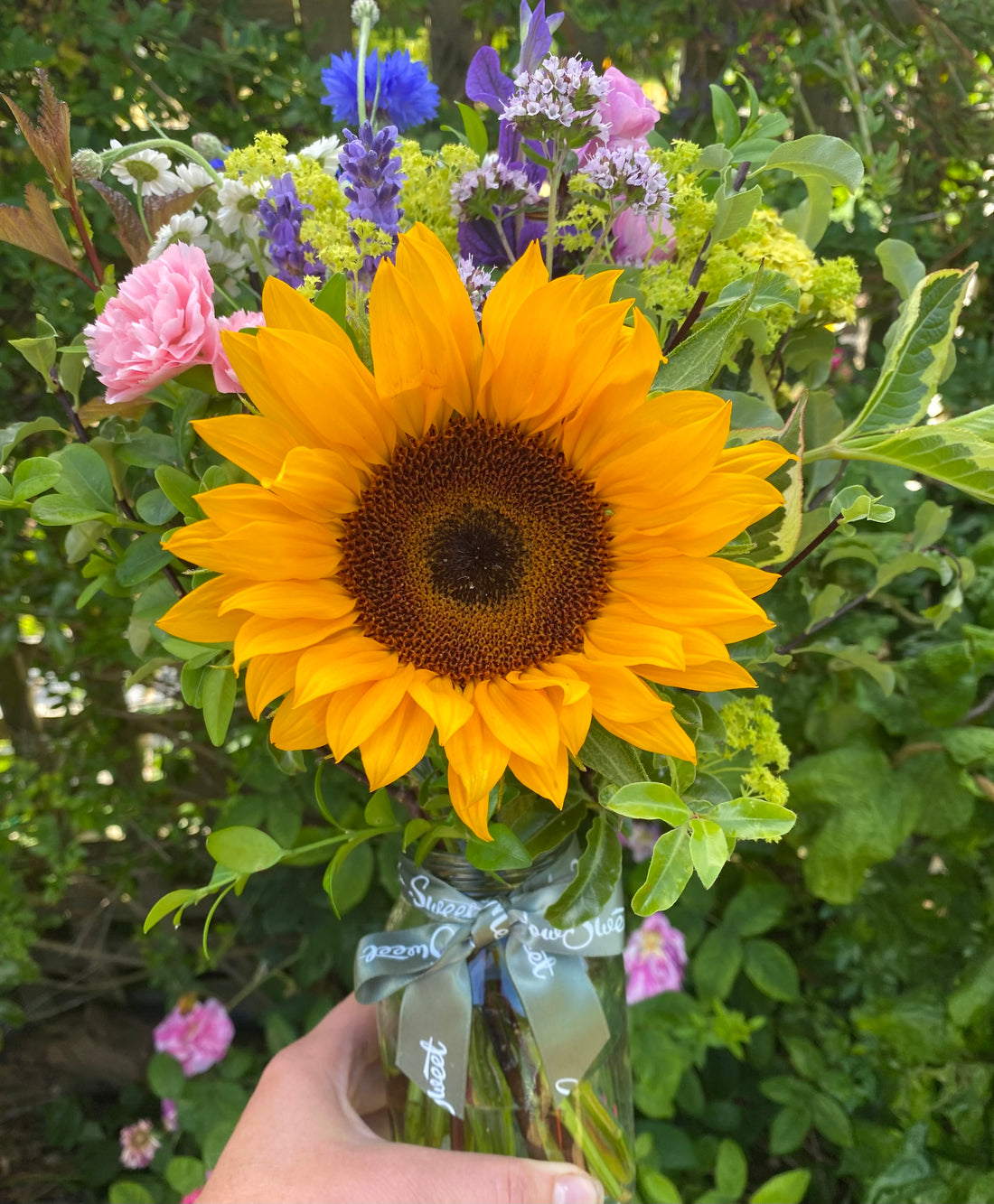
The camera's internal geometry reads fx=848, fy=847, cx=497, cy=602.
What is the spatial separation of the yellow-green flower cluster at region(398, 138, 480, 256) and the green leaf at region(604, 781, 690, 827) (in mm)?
355

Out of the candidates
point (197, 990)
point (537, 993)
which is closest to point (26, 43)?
point (537, 993)

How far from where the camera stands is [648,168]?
0.45 meters

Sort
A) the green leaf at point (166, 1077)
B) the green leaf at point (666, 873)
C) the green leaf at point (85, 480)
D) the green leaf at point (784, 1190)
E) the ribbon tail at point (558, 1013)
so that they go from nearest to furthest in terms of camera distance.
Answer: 1. the green leaf at point (666, 873)
2. the green leaf at point (85, 480)
3. the ribbon tail at point (558, 1013)
4. the green leaf at point (784, 1190)
5. the green leaf at point (166, 1077)

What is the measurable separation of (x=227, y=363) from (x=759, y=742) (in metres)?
0.39

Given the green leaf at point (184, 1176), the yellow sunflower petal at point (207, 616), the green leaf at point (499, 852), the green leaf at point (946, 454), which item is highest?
A: the green leaf at point (946, 454)

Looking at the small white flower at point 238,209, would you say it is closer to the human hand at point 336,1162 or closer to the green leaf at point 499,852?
the green leaf at point 499,852

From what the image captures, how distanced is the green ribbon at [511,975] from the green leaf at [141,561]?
323mm

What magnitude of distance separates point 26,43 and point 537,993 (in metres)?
1.01

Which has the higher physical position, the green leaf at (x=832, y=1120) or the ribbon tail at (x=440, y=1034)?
the ribbon tail at (x=440, y=1034)

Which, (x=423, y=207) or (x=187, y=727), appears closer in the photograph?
(x=423, y=207)

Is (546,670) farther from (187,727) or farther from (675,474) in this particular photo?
(187,727)

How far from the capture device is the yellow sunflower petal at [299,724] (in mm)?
468

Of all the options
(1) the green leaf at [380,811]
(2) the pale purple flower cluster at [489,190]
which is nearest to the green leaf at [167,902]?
(1) the green leaf at [380,811]

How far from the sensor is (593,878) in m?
0.55
